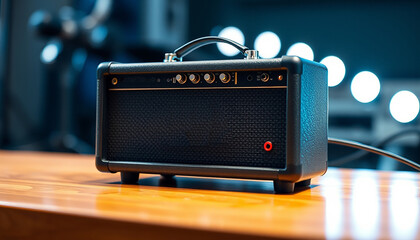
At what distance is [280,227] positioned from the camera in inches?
13.2

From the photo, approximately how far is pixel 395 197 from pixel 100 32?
7.01 ft

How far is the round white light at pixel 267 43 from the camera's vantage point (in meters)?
2.87

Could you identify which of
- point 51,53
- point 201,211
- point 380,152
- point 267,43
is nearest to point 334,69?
point 267,43

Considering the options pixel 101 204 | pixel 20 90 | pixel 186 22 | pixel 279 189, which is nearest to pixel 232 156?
pixel 279 189

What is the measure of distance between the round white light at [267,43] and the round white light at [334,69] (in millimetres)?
292

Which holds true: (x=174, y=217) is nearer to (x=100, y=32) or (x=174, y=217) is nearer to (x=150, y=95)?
(x=150, y=95)

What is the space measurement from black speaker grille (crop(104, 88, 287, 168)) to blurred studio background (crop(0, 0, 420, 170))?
204 centimetres

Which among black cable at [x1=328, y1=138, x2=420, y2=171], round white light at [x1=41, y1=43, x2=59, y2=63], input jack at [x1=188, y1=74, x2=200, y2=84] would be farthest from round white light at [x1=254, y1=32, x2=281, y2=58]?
input jack at [x1=188, y1=74, x2=200, y2=84]

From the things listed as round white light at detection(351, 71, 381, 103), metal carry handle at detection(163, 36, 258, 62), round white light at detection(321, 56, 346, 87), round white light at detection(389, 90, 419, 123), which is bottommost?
round white light at detection(389, 90, 419, 123)

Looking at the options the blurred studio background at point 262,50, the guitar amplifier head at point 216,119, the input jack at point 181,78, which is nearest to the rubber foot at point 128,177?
the guitar amplifier head at point 216,119

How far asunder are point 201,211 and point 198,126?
0.20 metres

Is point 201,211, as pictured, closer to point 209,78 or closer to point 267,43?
point 209,78

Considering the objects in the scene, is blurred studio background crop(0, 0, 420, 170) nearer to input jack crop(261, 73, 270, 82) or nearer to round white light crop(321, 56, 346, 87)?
round white light crop(321, 56, 346, 87)

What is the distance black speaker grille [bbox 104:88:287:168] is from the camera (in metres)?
0.55
